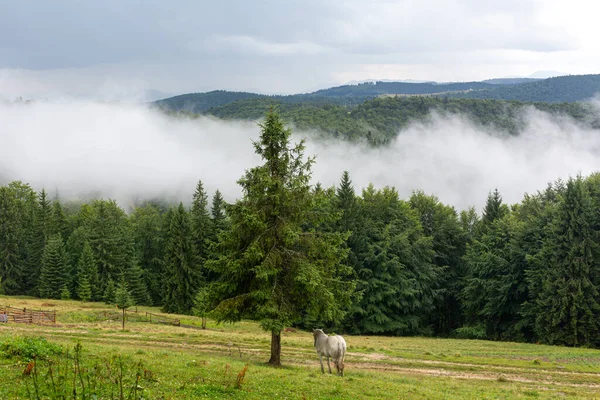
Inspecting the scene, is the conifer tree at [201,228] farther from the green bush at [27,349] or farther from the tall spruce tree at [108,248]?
the green bush at [27,349]

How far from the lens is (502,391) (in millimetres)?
21703

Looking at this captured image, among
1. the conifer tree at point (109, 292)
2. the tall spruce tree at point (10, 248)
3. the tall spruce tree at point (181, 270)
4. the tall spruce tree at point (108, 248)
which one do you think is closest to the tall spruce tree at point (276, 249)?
the tall spruce tree at point (181, 270)

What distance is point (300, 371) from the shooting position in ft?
71.9

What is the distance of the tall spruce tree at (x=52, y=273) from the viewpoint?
77188 mm

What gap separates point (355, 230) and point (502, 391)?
144 ft

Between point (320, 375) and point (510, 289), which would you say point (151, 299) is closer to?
point (510, 289)

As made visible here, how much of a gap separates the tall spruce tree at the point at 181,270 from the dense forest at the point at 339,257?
0.21 m

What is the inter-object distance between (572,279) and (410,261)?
20.1m

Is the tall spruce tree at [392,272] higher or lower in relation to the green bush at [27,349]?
lower

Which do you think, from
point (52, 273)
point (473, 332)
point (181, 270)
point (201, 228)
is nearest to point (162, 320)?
point (181, 270)

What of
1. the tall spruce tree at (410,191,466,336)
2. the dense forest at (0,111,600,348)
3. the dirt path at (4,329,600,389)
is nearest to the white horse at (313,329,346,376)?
the dense forest at (0,111,600,348)

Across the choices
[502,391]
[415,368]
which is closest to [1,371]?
[502,391]

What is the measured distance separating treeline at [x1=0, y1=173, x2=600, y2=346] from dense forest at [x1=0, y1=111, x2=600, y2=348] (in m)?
0.20

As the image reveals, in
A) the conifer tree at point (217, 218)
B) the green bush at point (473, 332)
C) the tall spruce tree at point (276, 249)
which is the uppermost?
the tall spruce tree at point (276, 249)
